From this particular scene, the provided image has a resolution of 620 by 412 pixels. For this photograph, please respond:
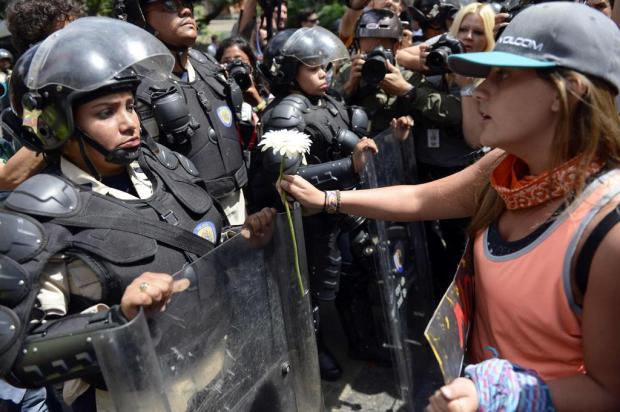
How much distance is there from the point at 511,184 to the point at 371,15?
8.21 ft

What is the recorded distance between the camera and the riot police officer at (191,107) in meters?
2.97

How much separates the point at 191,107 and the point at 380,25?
4.55 feet

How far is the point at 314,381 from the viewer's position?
2176 mm

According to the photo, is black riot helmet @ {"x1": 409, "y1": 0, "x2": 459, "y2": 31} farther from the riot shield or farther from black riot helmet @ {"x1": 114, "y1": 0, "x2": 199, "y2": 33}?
the riot shield

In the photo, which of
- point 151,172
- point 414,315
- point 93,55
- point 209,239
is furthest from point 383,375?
point 93,55

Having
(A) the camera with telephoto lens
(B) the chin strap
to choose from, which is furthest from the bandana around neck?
(A) the camera with telephoto lens

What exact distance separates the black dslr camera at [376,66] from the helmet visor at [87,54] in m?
1.69

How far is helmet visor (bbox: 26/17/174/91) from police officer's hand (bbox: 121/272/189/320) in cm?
68

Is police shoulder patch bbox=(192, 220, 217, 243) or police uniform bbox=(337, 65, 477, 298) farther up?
police shoulder patch bbox=(192, 220, 217, 243)

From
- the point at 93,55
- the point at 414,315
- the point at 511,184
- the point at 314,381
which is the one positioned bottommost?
the point at 414,315

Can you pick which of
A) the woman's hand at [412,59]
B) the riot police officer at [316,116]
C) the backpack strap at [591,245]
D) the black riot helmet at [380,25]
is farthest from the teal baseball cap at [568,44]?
the black riot helmet at [380,25]

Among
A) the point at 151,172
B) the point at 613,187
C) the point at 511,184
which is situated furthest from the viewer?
the point at 151,172

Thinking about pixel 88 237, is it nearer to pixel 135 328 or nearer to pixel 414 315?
pixel 135 328

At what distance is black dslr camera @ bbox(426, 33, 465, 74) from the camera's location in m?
3.14
